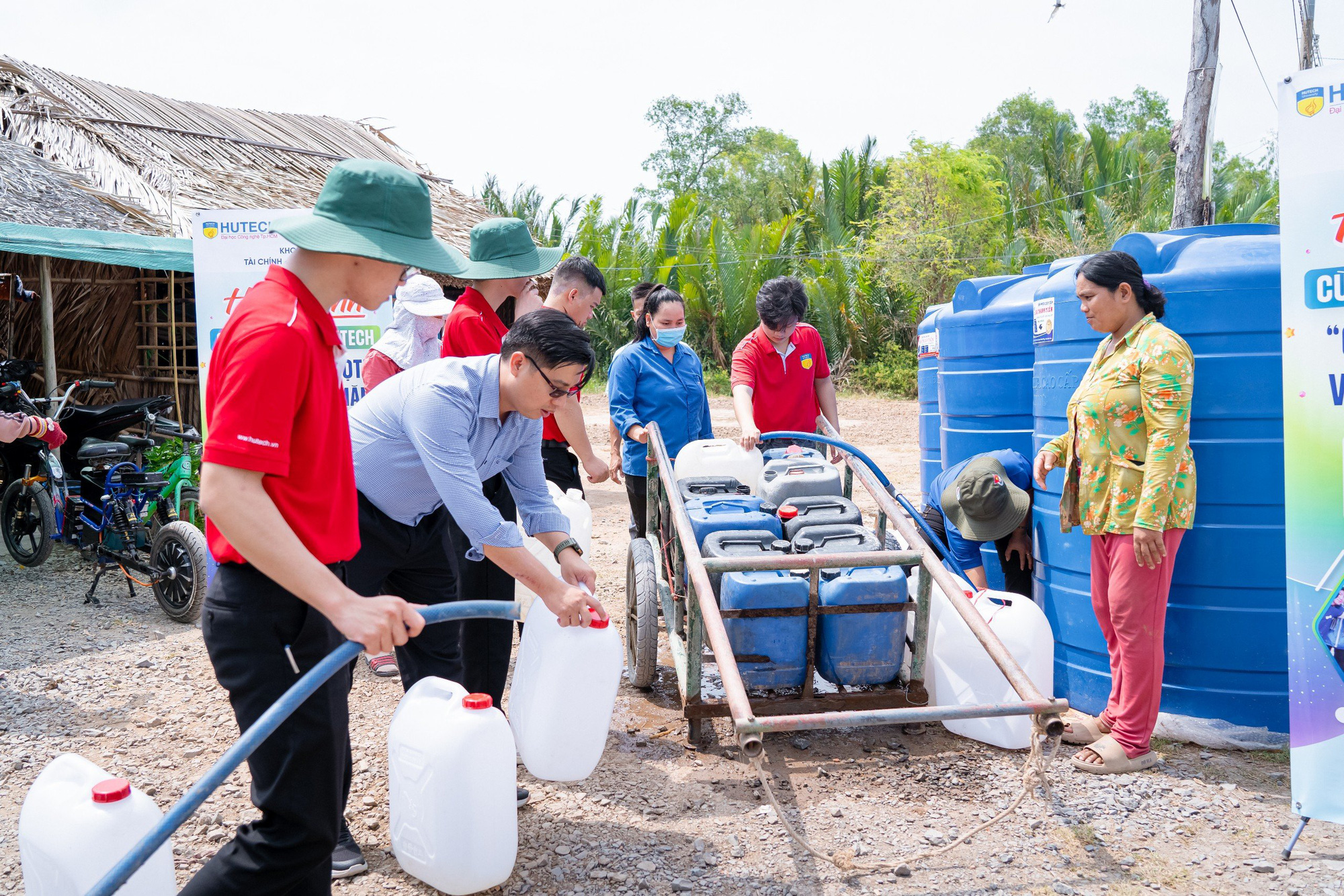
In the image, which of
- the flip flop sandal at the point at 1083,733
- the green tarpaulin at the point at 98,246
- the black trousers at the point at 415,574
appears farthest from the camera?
the green tarpaulin at the point at 98,246

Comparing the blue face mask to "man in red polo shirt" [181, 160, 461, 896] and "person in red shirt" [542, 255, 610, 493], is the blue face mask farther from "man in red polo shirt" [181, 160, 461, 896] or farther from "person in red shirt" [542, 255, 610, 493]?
"man in red polo shirt" [181, 160, 461, 896]

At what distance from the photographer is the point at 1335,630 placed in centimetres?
296

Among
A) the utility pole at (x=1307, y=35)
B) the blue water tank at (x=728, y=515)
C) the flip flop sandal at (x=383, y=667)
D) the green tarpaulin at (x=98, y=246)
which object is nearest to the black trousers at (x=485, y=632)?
the blue water tank at (x=728, y=515)

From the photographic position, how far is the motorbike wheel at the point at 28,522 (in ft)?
22.4

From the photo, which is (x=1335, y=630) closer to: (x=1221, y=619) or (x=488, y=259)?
(x=1221, y=619)

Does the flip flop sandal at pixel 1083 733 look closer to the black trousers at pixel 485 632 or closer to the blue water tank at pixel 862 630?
the blue water tank at pixel 862 630

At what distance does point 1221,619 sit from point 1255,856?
965 mm

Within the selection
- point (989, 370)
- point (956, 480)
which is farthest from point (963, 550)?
point (989, 370)

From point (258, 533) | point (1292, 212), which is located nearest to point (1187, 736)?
point (1292, 212)

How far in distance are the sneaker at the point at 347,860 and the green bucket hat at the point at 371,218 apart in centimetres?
179

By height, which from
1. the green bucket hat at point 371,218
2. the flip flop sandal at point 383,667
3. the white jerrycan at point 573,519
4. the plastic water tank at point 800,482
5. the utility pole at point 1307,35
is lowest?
the flip flop sandal at point 383,667

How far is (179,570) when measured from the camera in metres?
5.76

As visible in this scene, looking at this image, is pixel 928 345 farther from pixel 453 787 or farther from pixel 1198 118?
pixel 453 787

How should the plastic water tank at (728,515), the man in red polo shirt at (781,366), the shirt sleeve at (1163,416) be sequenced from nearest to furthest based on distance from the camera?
the shirt sleeve at (1163,416), the plastic water tank at (728,515), the man in red polo shirt at (781,366)
